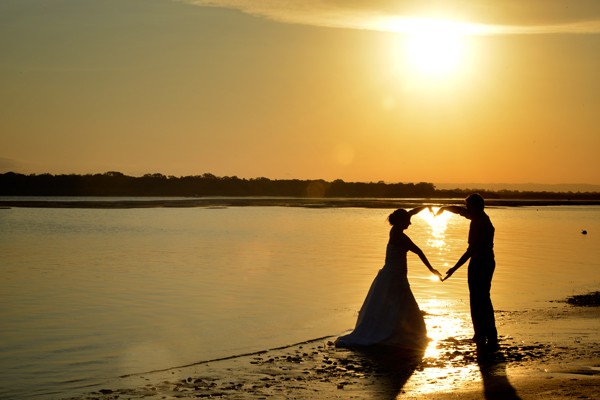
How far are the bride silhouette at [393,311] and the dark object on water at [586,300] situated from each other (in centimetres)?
724

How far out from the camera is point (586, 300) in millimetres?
21531

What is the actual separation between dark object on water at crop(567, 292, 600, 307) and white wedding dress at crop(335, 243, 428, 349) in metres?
7.25

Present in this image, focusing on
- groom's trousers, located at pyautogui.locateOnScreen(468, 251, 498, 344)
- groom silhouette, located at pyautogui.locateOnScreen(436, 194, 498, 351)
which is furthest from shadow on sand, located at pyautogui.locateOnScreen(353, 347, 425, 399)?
groom silhouette, located at pyautogui.locateOnScreen(436, 194, 498, 351)

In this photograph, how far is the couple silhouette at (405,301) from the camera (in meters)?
Result: 14.9

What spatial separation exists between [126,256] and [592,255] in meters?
20.7

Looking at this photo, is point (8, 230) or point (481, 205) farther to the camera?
point (8, 230)

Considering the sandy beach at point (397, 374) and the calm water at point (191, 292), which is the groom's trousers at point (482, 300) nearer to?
the sandy beach at point (397, 374)

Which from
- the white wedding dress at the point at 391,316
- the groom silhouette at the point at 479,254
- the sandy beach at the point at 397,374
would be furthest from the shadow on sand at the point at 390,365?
the groom silhouette at the point at 479,254

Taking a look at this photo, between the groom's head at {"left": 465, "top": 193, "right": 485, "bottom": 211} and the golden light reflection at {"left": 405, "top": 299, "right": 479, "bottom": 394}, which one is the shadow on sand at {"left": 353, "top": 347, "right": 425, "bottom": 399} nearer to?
the golden light reflection at {"left": 405, "top": 299, "right": 479, "bottom": 394}

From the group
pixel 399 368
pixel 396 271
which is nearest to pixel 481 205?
pixel 396 271

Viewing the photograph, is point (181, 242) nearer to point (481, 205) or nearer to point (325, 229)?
point (325, 229)

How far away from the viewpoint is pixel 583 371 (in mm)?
12461

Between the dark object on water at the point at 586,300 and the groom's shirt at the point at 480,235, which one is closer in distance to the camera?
the groom's shirt at the point at 480,235

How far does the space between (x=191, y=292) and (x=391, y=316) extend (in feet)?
33.8
